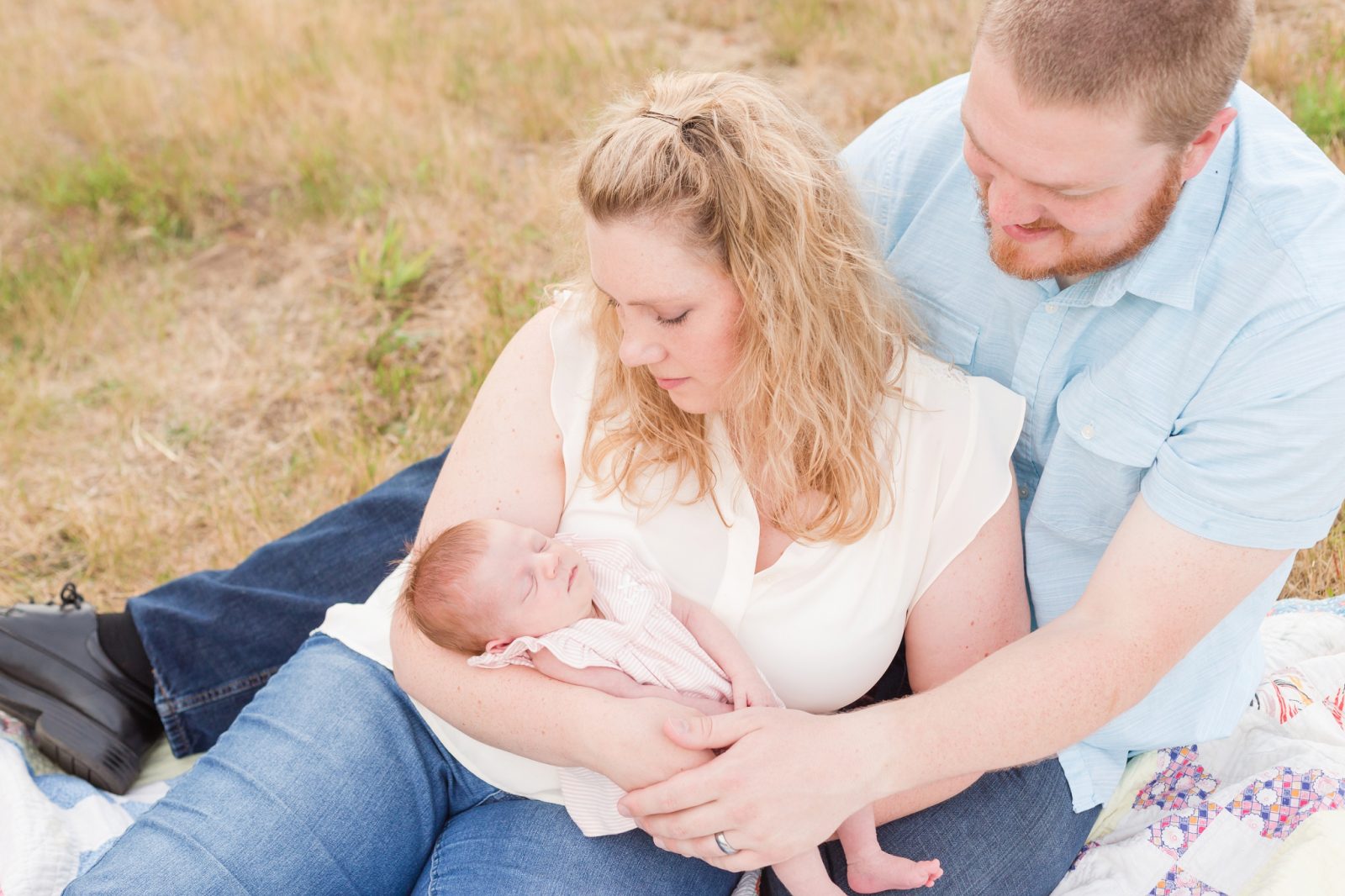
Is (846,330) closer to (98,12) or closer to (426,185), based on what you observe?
(426,185)

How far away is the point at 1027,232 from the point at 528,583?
108cm

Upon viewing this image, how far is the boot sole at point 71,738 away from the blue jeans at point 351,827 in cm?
60

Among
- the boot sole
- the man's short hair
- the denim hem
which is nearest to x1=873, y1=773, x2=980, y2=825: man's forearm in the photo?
the man's short hair

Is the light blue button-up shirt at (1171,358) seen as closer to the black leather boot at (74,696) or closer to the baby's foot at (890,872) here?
the baby's foot at (890,872)

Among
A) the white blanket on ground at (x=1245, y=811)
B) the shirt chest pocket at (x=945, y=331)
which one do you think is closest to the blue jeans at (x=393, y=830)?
the white blanket on ground at (x=1245, y=811)

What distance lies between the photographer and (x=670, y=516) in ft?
7.80

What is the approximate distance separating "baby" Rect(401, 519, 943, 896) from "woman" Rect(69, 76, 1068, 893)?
0.20ft

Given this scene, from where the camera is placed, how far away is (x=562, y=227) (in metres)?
2.42

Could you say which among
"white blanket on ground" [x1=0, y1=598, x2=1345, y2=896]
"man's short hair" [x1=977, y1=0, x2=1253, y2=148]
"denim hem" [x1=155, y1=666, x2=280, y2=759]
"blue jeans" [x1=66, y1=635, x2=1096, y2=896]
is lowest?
"denim hem" [x1=155, y1=666, x2=280, y2=759]

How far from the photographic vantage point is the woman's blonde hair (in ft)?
6.73

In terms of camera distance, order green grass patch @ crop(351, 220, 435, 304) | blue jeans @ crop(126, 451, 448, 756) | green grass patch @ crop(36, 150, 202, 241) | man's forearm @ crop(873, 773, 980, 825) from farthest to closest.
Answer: green grass patch @ crop(36, 150, 202, 241)
green grass patch @ crop(351, 220, 435, 304)
blue jeans @ crop(126, 451, 448, 756)
man's forearm @ crop(873, 773, 980, 825)

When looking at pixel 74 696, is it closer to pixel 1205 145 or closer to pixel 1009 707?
pixel 1009 707

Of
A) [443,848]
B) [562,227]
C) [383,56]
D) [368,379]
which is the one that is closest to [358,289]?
[368,379]

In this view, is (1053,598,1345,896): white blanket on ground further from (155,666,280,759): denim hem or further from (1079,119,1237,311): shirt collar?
(155,666,280,759): denim hem
